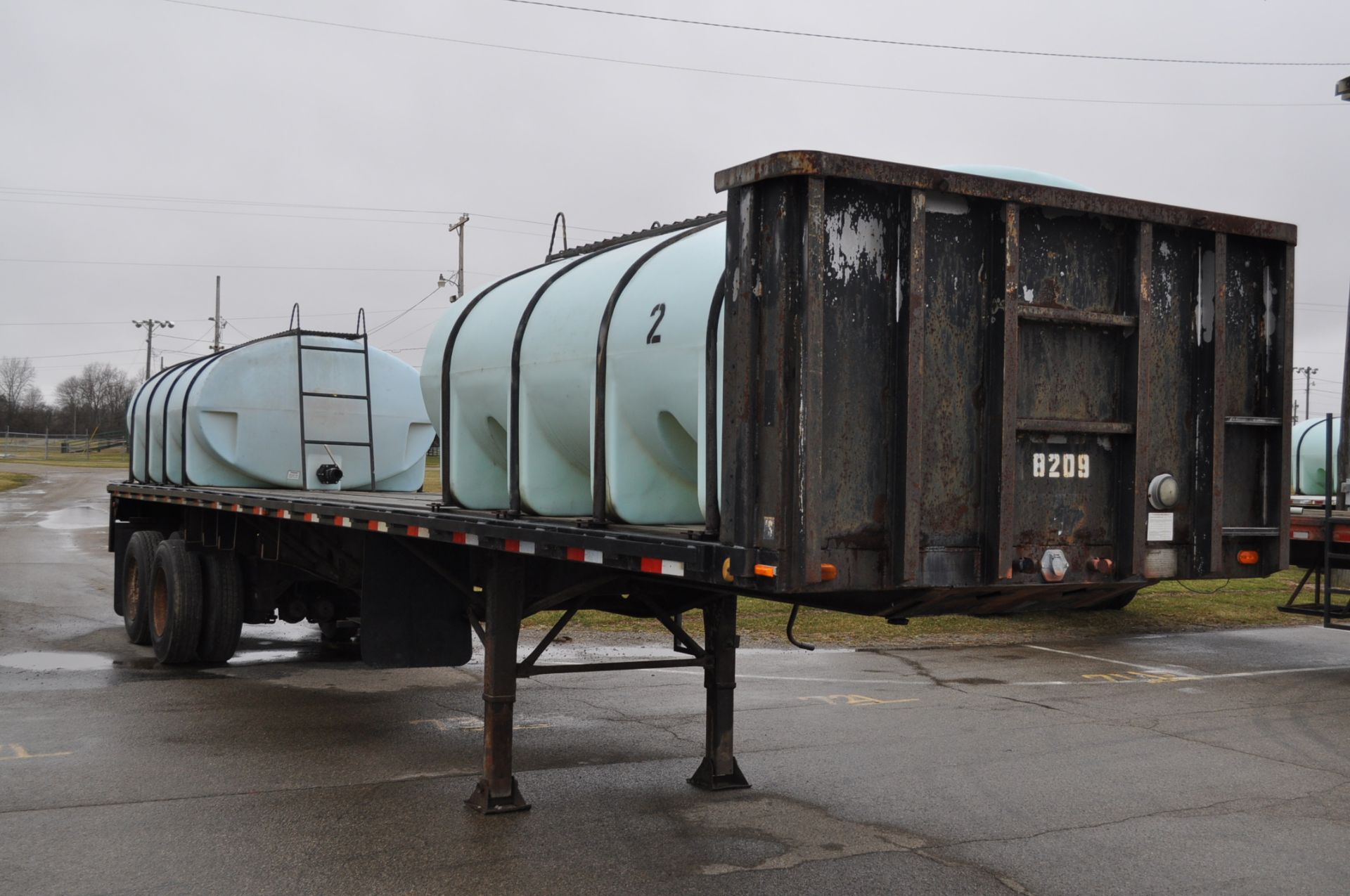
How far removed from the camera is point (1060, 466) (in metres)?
4.96

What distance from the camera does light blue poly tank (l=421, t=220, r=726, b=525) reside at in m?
5.55

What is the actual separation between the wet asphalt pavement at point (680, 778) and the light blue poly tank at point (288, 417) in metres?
1.84

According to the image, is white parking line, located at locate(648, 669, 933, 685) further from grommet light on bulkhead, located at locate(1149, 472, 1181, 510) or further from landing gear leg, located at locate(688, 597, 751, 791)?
grommet light on bulkhead, located at locate(1149, 472, 1181, 510)

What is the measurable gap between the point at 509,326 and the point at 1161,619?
12.0m

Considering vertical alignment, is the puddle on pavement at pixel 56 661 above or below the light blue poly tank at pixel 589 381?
below

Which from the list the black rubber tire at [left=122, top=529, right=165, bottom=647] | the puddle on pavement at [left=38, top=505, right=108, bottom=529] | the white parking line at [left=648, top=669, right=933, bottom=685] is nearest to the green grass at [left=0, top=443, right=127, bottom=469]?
the puddle on pavement at [left=38, top=505, right=108, bottom=529]

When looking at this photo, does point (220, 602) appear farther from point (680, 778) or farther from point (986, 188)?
point (986, 188)

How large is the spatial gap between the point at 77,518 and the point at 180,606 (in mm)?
23922

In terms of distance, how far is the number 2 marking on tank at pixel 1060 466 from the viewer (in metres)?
4.92

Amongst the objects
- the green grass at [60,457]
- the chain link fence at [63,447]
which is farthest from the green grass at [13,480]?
the chain link fence at [63,447]

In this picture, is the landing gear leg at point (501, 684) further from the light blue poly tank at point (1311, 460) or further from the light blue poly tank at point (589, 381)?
the light blue poly tank at point (1311, 460)

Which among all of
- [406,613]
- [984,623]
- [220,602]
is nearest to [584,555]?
[406,613]

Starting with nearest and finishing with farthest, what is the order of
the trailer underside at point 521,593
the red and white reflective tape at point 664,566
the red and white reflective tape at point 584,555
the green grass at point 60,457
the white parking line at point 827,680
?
the red and white reflective tape at point 664,566 < the trailer underside at point 521,593 < the red and white reflective tape at point 584,555 < the white parking line at point 827,680 < the green grass at point 60,457

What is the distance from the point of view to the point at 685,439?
570cm
